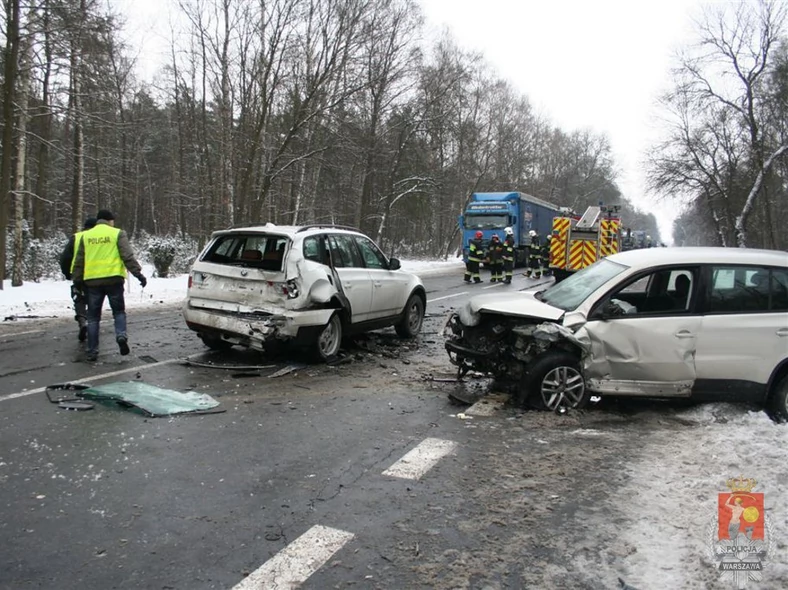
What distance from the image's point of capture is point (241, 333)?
696cm

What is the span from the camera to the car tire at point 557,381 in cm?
552

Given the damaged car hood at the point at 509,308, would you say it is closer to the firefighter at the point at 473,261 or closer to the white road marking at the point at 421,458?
the white road marking at the point at 421,458

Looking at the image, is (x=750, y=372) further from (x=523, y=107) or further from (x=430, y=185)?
(x=523, y=107)


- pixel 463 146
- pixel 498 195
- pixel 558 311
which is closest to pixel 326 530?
pixel 558 311

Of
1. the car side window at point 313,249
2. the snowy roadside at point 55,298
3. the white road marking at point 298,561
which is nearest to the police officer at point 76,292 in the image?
the snowy roadside at point 55,298

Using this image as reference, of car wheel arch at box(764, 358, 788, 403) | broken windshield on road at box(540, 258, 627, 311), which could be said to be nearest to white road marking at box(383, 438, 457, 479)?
broken windshield on road at box(540, 258, 627, 311)

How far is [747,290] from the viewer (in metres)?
5.52

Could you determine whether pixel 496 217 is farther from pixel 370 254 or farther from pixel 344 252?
pixel 344 252

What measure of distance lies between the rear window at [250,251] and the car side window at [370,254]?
1519mm

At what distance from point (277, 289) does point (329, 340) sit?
104 centimetres

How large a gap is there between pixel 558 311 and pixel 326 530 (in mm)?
3357

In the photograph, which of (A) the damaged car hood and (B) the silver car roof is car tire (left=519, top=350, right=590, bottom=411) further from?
(B) the silver car roof

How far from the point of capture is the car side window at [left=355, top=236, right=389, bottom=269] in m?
8.40

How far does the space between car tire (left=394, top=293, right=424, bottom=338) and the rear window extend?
275 centimetres
